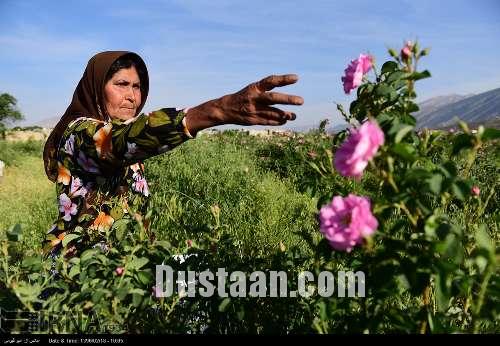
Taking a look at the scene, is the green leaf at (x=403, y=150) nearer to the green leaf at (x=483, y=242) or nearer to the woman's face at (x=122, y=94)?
the green leaf at (x=483, y=242)

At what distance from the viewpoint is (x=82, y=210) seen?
2.01m

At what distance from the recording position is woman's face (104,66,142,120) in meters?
2.34

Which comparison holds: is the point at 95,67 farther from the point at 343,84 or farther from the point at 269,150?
the point at 269,150

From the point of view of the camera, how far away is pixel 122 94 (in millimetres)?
2396

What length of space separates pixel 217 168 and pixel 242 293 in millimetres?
4269

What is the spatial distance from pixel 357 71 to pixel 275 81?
8.6 inches

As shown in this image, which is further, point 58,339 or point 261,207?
point 261,207

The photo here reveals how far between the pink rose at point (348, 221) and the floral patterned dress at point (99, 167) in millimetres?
695

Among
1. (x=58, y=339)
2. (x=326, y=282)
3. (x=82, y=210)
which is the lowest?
(x=58, y=339)

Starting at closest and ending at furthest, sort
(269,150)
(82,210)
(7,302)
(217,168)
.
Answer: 1. (7,302)
2. (82,210)
3. (217,168)
4. (269,150)

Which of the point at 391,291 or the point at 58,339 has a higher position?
the point at 391,291

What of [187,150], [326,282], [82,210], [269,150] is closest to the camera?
[326,282]

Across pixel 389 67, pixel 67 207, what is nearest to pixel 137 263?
pixel 67 207

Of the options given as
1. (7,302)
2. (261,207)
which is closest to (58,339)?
(7,302)
